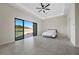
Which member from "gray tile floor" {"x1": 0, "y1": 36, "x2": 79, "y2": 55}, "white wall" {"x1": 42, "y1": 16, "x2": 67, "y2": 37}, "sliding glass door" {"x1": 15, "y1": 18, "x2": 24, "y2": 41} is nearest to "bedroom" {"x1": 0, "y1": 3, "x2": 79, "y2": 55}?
"gray tile floor" {"x1": 0, "y1": 36, "x2": 79, "y2": 55}

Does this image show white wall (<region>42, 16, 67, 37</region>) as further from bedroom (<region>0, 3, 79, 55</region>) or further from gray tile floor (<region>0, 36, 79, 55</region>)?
gray tile floor (<region>0, 36, 79, 55</region>)

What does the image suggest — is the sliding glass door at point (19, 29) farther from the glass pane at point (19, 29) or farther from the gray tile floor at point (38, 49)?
the gray tile floor at point (38, 49)

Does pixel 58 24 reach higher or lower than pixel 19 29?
higher

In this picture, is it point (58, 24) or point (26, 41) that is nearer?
point (26, 41)

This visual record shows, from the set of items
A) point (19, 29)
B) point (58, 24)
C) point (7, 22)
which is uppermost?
point (58, 24)

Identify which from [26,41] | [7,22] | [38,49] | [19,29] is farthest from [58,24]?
[38,49]

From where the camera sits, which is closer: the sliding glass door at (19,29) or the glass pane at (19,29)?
the sliding glass door at (19,29)

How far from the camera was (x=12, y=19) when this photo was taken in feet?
17.6

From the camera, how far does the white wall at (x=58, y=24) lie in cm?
973

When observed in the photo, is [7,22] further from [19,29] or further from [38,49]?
[38,49]

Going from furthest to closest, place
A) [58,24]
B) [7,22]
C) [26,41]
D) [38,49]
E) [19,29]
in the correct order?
[58,24]
[19,29]
[26,41]
[7,22]
[38,49]

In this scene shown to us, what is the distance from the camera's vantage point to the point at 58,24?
9.98 meters

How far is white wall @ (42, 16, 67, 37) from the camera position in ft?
31.9

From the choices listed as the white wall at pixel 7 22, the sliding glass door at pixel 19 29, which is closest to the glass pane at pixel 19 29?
the sliding glass door at pixel 19 29
